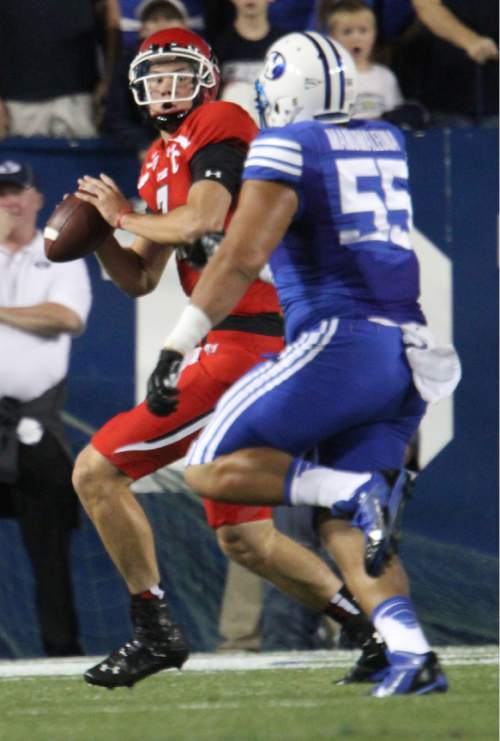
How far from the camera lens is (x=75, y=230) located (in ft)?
16.9

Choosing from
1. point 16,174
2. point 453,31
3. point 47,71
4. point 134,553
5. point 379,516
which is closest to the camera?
point 379,516

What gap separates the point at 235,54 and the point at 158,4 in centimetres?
37

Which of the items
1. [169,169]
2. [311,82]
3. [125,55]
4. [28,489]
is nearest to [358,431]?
[311,82]

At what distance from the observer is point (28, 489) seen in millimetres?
6836

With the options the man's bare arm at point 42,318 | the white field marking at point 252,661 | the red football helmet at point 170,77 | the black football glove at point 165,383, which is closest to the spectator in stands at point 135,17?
the man's bare arm at point 42,318

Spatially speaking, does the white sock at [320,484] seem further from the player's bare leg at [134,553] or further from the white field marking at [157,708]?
the player's bare leg at [134,553]

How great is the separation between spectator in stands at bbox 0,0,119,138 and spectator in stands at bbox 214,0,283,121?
0.49 metres

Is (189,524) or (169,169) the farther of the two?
(189,524)

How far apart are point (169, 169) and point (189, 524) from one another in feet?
7.10

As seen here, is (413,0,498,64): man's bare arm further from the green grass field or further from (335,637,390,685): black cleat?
(335,637,390,685): black cleat

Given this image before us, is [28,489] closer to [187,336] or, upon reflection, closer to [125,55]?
Result: [125,55]

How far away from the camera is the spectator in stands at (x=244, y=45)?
7.14 m

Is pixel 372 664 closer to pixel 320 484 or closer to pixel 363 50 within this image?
pixel 320 484

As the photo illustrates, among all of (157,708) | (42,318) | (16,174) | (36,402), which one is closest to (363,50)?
(16,174)
